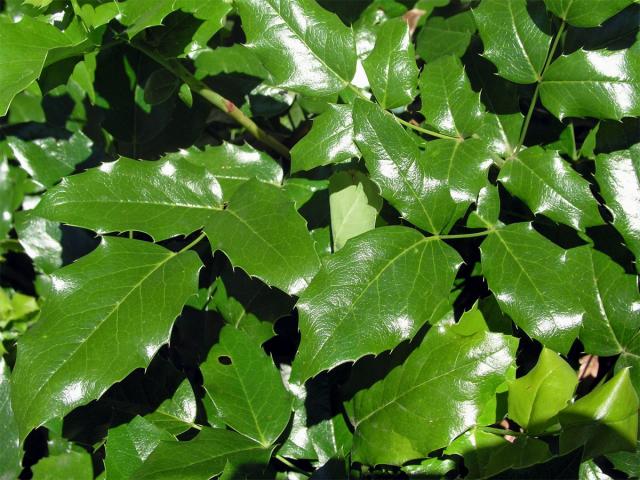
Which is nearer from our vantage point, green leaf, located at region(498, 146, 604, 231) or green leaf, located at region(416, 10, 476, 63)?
green leaf, located at region(498, 146, 604, 231)

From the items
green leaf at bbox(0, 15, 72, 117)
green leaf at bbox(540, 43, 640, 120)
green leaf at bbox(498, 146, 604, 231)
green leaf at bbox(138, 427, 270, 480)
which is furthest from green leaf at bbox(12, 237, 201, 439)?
green leaf at bbox(540, 43, 640, 120)

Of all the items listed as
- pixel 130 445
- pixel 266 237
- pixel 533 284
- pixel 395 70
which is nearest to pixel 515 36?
pixel 395 70

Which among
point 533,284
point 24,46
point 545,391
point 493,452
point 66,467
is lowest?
point 66,467

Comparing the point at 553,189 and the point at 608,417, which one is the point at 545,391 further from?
the point at 553,189

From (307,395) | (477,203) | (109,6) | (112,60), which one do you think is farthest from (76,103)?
(477,203)

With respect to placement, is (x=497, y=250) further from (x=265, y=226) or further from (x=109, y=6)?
(x=109, y=6)

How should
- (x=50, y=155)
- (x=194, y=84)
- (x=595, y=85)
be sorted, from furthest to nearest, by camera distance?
(x=50, y=155), (x=194, y=84), (x=595, y=85)

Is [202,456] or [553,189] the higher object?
[553,189]

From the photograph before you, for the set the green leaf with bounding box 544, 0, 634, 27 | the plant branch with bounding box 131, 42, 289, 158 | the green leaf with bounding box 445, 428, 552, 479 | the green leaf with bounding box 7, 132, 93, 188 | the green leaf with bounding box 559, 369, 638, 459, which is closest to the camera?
the green leaf with bounding box 559, 369, 638, 459

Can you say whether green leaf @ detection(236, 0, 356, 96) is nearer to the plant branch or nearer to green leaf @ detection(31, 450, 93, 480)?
the plant branch
